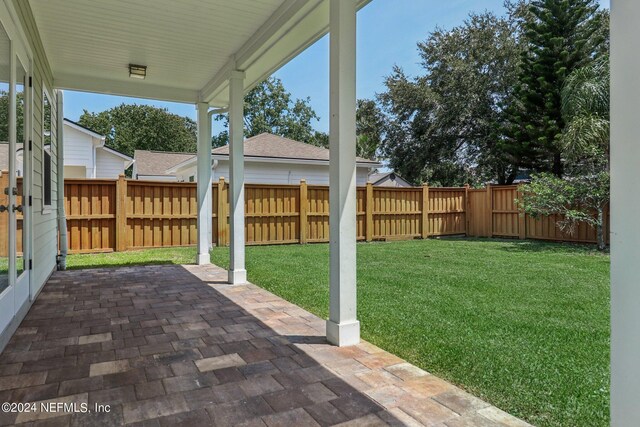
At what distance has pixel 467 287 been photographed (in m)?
4.66

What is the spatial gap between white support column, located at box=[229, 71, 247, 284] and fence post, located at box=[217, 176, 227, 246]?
13.6ft

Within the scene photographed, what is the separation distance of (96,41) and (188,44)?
990mm

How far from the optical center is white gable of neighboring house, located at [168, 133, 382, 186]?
11.3m

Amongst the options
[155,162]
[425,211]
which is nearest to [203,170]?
[425,211]

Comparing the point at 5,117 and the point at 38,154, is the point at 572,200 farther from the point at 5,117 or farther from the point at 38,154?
the point at 5,117

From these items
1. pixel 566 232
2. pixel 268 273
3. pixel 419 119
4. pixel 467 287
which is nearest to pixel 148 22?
pixel 268 273

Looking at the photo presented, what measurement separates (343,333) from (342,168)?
3.72ft

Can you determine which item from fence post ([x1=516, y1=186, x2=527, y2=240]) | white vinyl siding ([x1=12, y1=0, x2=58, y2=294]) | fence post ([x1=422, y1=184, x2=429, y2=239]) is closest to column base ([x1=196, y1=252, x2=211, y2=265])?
white vinyl siding ([x1=12, y1=0, x2=58, y2=294])

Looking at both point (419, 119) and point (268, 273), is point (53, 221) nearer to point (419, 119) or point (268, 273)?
point (268, 273)

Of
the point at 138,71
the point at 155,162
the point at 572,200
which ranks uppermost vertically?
the point at 155,162

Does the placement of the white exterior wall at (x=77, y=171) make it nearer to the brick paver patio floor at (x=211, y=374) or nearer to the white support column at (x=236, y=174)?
the white support column at (x=236, y=174)

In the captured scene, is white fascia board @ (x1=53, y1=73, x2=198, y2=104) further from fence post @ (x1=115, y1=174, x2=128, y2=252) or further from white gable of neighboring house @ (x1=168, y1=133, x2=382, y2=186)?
white gable of neighboring house @ (x1=168, y1=133, x2=382, y2=186)

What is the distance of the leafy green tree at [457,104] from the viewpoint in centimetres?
1664

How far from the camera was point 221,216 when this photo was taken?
897 centimetres
